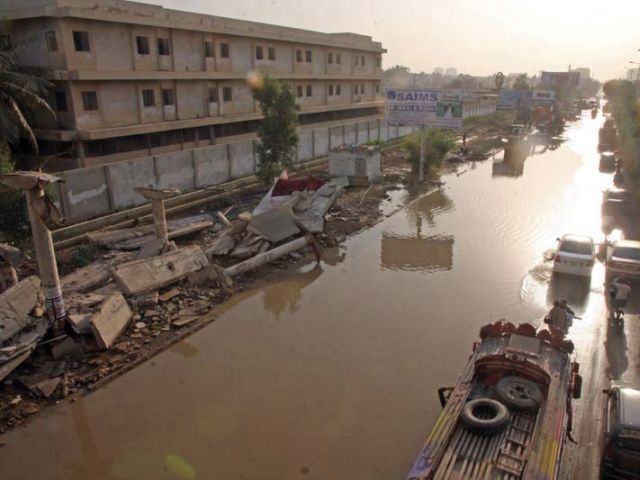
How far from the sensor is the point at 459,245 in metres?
17.8

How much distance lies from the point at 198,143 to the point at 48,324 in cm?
2224

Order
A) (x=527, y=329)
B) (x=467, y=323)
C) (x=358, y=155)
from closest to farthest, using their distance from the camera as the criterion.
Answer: (x=527, y=329)
(x=467, y=323)
(x=358, y=155)

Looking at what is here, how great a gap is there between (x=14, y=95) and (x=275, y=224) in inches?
533

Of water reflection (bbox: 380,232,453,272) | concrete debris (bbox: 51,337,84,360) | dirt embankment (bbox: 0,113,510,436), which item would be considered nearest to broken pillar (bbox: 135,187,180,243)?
dirt embankment (bbox: 0,113,510,436)

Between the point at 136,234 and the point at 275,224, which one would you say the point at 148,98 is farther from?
the point at 275,224

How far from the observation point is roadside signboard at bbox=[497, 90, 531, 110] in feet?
224

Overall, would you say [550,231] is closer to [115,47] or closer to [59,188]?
[59,188]

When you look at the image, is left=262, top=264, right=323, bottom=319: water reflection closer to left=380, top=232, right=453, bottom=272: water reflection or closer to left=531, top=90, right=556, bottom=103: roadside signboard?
left=380, top=232, right=453, bottom=272: water reflection

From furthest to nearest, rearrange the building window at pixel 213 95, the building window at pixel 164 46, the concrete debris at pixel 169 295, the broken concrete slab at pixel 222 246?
the building window at pixel 213 95 → the building window at pixel 164 46 → the broken concrete slab at pixel 222 246 → the concrete debris at pixel 169 295

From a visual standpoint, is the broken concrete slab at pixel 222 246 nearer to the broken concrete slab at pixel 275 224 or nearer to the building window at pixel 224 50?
the broken concrete slab at pixel 275 224

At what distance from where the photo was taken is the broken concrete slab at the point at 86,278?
1232 centimetres

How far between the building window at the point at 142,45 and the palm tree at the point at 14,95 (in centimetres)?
580

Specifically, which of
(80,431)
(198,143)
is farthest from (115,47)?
(80,431)

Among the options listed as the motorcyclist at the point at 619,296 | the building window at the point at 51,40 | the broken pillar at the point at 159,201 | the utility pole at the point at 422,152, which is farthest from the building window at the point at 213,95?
the motorcyclist at the point at 619,296
